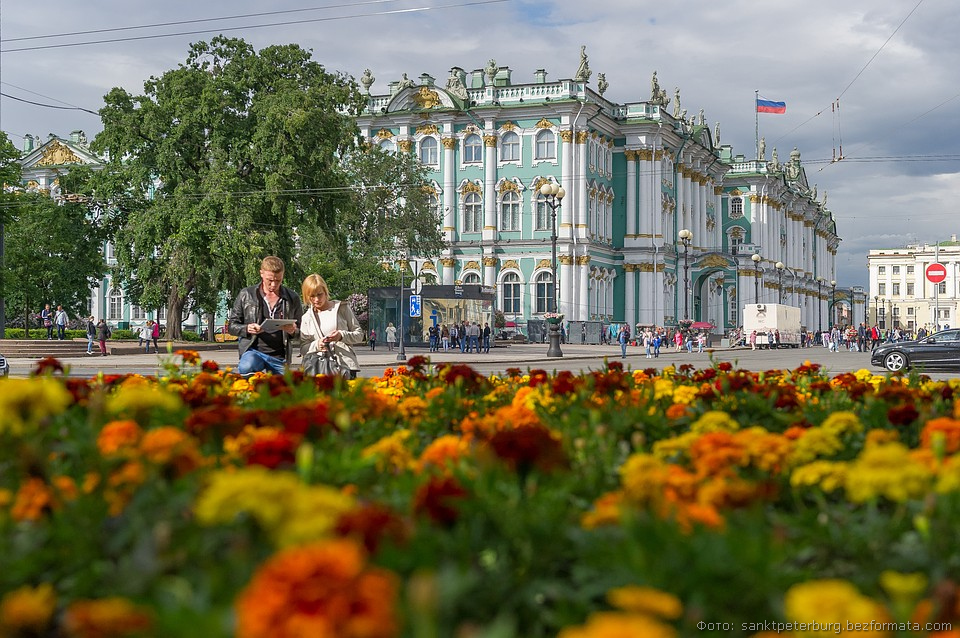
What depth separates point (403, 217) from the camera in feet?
176

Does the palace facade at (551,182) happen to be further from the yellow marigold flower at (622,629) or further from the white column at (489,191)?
the yellow marigold flower at (622,629)

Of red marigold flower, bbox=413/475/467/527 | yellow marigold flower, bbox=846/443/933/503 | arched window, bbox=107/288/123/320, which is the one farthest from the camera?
arched window, bbox=107/288/123/320

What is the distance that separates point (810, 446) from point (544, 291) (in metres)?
54.8

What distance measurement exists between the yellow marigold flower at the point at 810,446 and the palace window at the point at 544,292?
177 feet

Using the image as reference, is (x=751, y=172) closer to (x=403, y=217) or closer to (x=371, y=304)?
(x=403, y=217)

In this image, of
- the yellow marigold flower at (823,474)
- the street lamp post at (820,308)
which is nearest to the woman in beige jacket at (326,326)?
the yellow marigold flower at (823,474)

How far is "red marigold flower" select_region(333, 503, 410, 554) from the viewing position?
1.88 m

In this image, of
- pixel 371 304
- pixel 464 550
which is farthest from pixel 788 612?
pixel 371 304

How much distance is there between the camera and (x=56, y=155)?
7112 centimetres

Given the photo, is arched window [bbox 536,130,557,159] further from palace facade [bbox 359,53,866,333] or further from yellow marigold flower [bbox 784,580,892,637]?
yellow marigold flower [bbox 784,580,892,637]

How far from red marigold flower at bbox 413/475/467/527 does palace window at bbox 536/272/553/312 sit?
55.0 meters

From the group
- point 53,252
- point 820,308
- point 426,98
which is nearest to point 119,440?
point 53,252

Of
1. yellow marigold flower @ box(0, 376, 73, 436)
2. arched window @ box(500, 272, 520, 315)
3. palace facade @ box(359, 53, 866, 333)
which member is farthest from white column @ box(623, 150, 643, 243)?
yellow marigold flower @ box(0, 376, 73, 436)

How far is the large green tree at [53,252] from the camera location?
4312 centimetres
